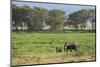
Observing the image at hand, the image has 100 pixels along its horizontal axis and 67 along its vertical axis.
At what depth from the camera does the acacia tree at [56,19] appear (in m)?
2.60

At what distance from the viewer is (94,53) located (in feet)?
9.23

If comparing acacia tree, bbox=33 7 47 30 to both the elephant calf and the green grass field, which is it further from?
the elephant calf

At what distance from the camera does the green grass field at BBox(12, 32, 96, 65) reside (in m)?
2.46

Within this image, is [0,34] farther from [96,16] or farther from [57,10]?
[96,16]

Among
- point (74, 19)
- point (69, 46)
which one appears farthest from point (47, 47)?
point (74, 19)

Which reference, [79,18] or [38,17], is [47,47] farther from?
[79,18]

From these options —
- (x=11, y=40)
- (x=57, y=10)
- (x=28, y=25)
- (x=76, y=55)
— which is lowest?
(x=76, y=55)

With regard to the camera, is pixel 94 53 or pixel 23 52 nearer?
pixel 23 52

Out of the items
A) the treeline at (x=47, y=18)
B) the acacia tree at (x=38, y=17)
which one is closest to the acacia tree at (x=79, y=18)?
the treeline at (x=47, y=18)

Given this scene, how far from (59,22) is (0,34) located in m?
0.73

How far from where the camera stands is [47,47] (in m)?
2.58

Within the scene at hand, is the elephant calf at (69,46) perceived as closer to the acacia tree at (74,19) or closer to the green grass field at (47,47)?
the green grass field at (47,47)

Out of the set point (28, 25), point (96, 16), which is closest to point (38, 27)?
point (28, 25)

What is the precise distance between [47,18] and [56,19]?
0.39 feet
